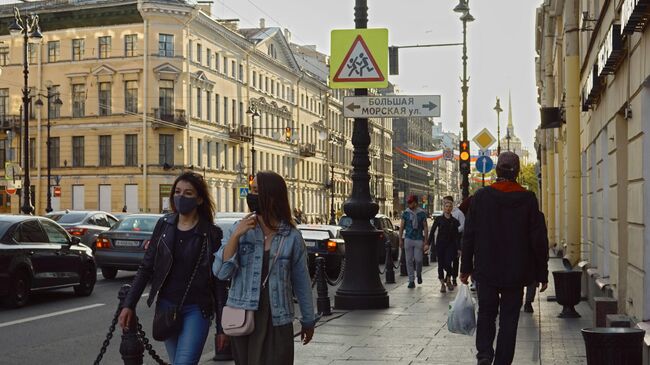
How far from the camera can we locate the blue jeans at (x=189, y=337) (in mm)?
5785

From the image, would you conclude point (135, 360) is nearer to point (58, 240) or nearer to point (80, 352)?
point (80, 352)

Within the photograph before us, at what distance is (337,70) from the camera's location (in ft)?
47.4

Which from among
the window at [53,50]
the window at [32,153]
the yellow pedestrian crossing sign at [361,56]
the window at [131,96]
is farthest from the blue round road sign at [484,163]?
the window at [53,50]

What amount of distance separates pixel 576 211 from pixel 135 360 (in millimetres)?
13472

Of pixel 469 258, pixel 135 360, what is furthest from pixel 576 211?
pixel 135 360

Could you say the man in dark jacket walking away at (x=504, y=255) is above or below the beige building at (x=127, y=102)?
below

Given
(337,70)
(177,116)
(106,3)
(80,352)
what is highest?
(106,3)

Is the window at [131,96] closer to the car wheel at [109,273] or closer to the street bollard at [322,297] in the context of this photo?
the car wheel at [109,273]

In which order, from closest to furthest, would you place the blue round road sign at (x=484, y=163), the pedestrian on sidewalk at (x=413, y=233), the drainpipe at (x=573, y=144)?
the drainpipe at (x=573, y=144)
the pedestrian on sidewalk at (x=413, y=233)
the blue round road sign at (x=484, y=163)

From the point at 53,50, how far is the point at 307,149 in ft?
100

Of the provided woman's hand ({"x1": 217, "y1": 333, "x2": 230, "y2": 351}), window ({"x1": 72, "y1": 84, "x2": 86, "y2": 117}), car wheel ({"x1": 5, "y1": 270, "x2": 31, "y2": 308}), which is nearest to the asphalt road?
car wheel ({"x1": 5, "y1": 270, "x2": 31, "y2": 308})

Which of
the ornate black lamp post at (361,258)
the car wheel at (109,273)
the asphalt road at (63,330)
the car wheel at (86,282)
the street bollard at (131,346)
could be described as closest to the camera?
the street bollard at (131,346)

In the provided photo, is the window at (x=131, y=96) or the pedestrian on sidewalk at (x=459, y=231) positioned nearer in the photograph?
the pedestrian on sidewalk at (x=459, y=231)

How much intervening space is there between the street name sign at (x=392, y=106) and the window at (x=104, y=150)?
181 ft
